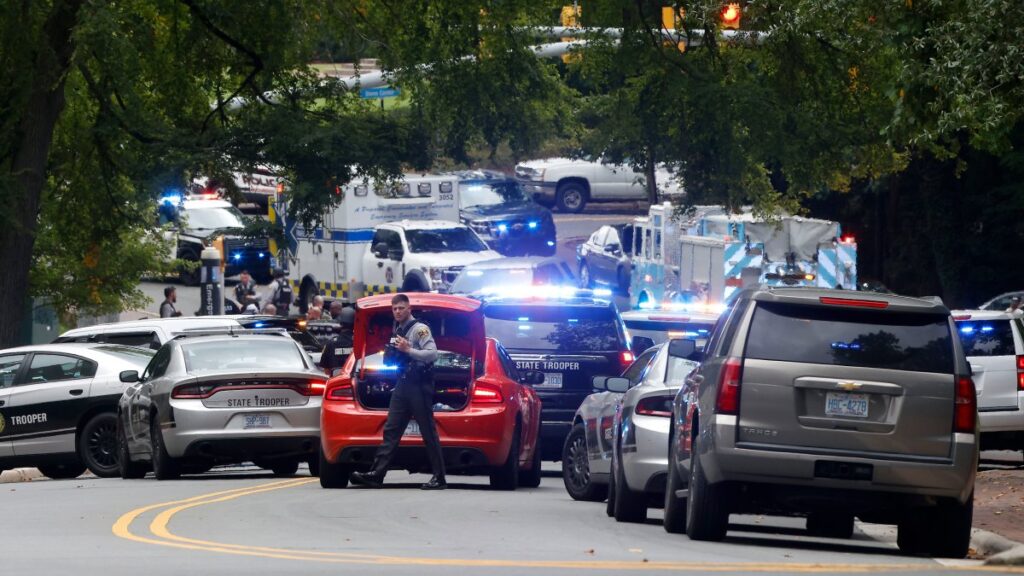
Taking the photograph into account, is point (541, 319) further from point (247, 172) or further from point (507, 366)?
point (247, 172)

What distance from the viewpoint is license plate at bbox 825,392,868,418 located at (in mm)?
10938

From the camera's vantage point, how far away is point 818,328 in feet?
36.2

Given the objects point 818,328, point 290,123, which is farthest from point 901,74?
point 290,123

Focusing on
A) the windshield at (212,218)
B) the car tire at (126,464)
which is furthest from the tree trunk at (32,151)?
the windshield at (212,218)

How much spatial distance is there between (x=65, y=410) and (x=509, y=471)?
20.3 ft

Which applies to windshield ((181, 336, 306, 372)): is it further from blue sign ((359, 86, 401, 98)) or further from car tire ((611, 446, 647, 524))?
blue sign ((359, 86, 401, 98))

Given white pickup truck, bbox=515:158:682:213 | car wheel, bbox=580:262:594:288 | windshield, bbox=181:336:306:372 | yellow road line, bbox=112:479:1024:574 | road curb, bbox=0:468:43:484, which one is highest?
white pickup truck, bbox=515:158:682:213

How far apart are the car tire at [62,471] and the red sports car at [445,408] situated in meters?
5.68

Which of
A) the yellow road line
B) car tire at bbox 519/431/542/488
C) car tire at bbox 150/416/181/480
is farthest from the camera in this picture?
car tire at bbox 150/416/181/480

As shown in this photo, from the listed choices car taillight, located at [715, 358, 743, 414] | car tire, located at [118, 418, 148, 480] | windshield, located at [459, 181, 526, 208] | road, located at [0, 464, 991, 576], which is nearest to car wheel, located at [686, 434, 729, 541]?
road, located at [0, 464, 991, 576]

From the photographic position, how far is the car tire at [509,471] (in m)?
16.5

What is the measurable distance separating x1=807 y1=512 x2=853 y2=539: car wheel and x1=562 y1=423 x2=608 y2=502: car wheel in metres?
2.46

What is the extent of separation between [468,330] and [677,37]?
14.2m

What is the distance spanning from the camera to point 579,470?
16.3 metres
